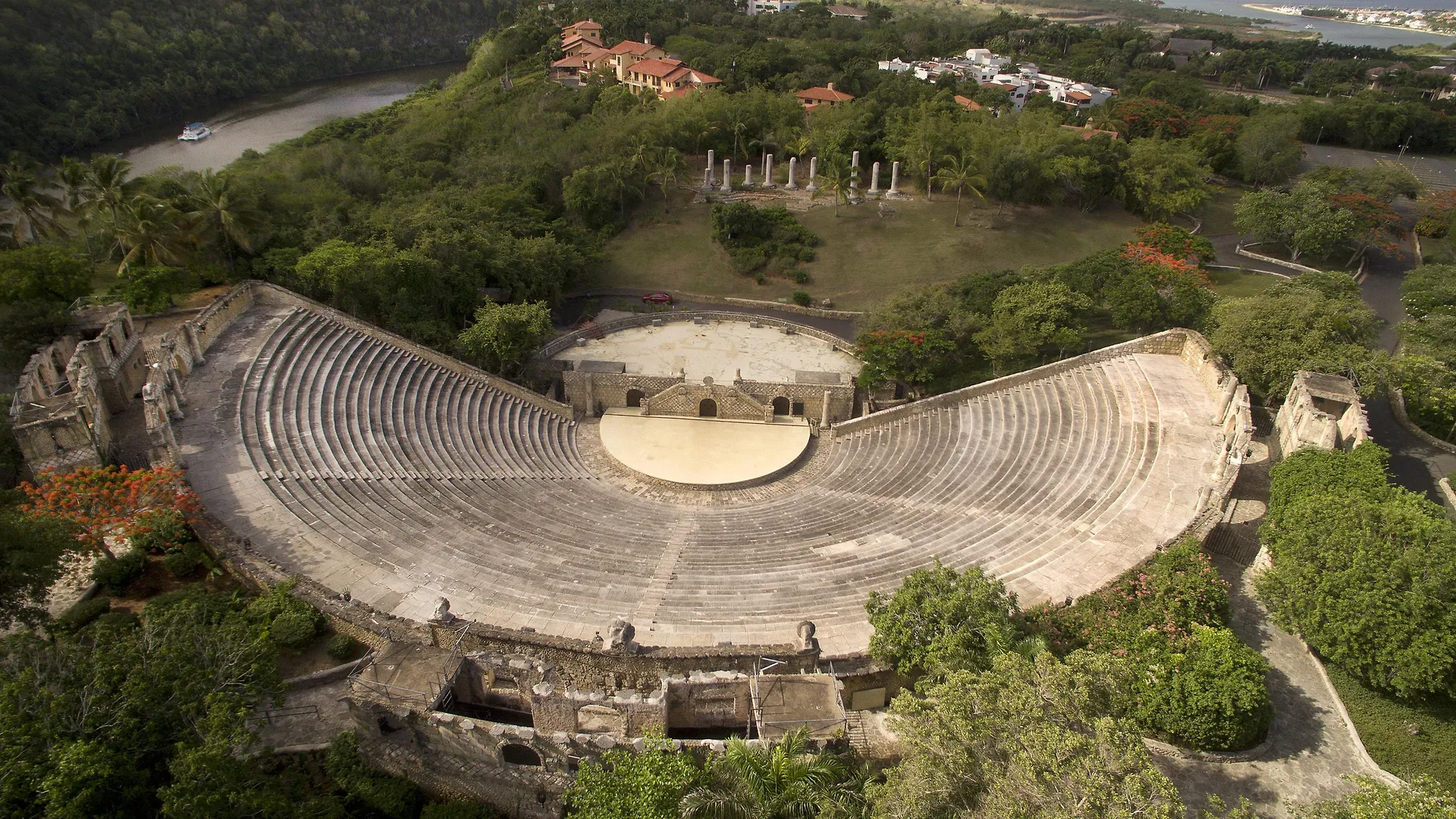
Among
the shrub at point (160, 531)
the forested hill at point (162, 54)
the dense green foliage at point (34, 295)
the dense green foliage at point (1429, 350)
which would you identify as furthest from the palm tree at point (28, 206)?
the dense green foliage at point (1429, 350)

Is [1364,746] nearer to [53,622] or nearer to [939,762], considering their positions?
[939,762]

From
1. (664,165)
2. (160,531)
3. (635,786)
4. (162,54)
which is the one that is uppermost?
(162,54)

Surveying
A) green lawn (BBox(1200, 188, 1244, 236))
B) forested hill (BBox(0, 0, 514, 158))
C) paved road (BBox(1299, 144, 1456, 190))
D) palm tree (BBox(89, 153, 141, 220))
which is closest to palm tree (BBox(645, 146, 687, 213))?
palm tree (BBox(89, 153, 141, 220))

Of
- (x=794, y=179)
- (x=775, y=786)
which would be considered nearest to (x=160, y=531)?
(x=775, y=786)

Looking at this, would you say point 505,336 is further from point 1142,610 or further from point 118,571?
point 1142,610

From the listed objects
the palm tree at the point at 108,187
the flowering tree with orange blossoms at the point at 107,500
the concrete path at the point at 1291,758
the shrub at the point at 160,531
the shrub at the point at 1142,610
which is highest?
the palm tree at the point at 108,187

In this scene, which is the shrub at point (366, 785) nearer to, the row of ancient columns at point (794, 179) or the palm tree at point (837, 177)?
the palm tree at point (837, 177)

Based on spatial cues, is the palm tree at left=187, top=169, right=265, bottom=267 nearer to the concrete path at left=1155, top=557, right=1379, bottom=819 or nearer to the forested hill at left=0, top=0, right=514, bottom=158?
the concrete path at left=1155, top=557, right=1379, bottom=819
